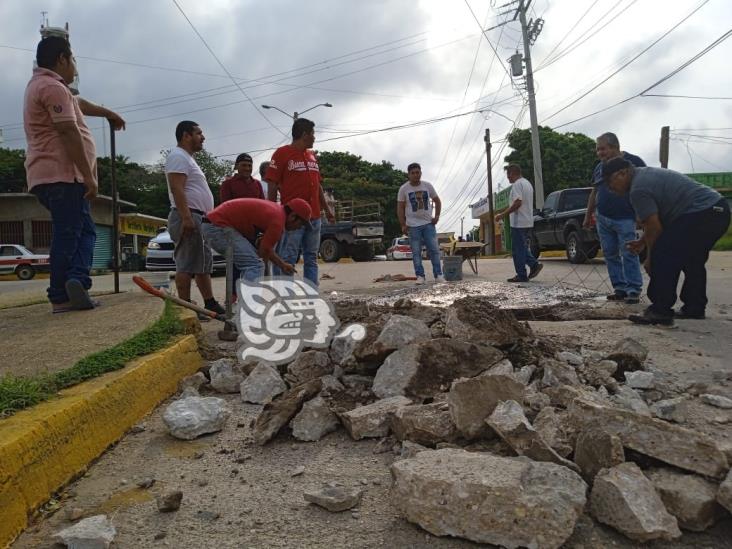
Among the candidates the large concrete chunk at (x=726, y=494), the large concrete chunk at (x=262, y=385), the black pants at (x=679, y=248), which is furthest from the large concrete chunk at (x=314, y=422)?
the black pants at (x=679, y=248)

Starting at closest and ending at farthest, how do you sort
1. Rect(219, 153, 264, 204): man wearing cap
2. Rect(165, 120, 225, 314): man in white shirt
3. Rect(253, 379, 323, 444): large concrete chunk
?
Rect(253, 379, 323, 444): large concrete chunk
Rect(165, 120, 225, 314): man in white shirt
Rect(219, 153, 264, 204): man wearing cap

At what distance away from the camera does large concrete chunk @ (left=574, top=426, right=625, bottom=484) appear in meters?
1.56

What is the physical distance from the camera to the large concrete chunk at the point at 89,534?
1364 mm

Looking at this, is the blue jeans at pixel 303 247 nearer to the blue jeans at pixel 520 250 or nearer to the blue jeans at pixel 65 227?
the blue jeans at pixel 65 227

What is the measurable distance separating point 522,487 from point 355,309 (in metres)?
2.57

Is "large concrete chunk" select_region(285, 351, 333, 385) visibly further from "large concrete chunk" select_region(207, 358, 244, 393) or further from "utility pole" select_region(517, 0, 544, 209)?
"utility pole" select_region(517, 0, 544, 209)

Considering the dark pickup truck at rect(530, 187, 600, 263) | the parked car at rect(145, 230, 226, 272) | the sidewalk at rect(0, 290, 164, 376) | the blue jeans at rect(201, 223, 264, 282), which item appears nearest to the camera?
the sidewalk at rect(0, 290, 164, 376)

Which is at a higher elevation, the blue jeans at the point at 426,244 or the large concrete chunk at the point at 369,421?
the blue jeans at the point at 426,244

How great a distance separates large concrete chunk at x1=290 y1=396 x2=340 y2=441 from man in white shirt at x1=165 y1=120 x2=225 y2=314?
93.2 inches

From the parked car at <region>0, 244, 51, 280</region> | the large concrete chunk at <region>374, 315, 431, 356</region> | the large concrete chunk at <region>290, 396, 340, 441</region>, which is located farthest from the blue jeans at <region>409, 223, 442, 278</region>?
the parked car at <region>0, 244, 51, 280</region>

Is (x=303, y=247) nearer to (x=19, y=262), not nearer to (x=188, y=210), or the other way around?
(x=188, y=210)

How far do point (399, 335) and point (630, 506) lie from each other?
147 centimetres

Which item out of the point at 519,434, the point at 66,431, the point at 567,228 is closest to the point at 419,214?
the point at 567,228

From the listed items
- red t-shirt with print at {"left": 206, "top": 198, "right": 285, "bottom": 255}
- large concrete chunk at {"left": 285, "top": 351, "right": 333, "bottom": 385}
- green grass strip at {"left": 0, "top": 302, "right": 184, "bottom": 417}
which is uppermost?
red t-shirt with print at {"left": 206, "top": 198, "right": 285, "bottom": 255}
